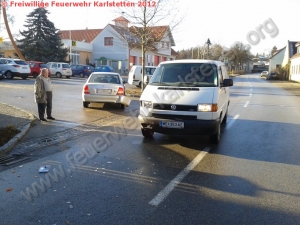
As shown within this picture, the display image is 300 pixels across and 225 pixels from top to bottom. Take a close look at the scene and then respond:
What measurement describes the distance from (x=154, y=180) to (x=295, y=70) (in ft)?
166

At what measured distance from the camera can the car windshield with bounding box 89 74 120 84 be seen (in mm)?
12508

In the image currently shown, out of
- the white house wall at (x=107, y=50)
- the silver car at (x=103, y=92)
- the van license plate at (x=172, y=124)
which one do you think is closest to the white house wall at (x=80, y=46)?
the white house wall at (x=107, y=50)

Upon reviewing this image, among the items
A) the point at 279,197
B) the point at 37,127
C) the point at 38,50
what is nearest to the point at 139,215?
the point at 279,197

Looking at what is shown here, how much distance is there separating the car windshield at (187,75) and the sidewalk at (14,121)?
3.59m

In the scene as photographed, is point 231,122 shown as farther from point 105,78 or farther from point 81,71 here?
point 81,71

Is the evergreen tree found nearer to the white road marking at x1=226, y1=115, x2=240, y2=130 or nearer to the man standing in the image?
the man standing

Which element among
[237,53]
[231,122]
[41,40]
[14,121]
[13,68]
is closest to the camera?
[14,121]

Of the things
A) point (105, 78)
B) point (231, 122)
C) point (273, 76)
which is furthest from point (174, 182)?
point (273, 76)

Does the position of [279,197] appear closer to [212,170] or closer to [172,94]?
[212,170]

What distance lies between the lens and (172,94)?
22.4 ft

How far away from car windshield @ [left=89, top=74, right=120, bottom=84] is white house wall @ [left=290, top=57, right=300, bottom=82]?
133 ft

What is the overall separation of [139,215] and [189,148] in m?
3.39

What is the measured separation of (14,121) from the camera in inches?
347

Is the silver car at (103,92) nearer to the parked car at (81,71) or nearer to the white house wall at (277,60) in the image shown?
the parked car at (81,71)
